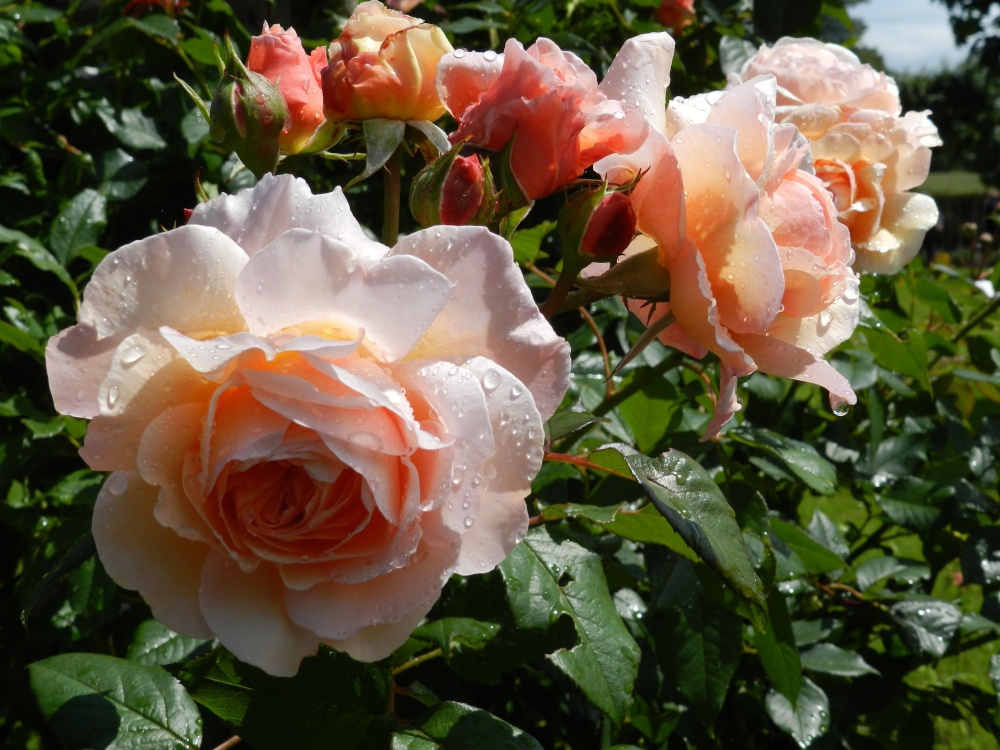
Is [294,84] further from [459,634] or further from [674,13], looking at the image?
[674,13]

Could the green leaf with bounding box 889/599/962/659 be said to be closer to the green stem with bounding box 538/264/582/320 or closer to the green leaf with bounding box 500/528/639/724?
the green leaf with bounding box 500/528/639/724

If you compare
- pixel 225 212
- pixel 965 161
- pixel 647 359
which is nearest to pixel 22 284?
pixel 647 359

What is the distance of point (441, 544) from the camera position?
566mm

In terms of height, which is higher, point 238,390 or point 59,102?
point 238,390

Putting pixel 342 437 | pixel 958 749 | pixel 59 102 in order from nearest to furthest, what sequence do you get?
pixel 342 437 < pixel 59 102 < pixel 958 749

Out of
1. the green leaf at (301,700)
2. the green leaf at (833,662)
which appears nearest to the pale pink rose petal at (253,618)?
the green leaf at (301,700)

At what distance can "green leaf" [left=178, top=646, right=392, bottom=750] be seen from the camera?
77 centimetres

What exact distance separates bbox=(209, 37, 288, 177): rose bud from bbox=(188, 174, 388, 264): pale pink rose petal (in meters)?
0.21

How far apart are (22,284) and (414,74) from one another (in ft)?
4.17

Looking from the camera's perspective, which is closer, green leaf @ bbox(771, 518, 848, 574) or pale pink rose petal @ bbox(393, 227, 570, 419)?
pale pink rose petal @ bbox(393, 227, 570, 419)

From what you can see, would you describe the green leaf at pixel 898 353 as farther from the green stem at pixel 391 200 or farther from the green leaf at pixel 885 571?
the green stem at pixel 391 200

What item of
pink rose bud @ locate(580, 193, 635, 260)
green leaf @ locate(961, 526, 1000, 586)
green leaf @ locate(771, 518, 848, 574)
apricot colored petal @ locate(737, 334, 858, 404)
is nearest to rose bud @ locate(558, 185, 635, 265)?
pink rose bud @ locate(580, 193, 635, 260)

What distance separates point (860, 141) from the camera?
1.21 meters

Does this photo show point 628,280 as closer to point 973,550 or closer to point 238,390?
point 238,390
